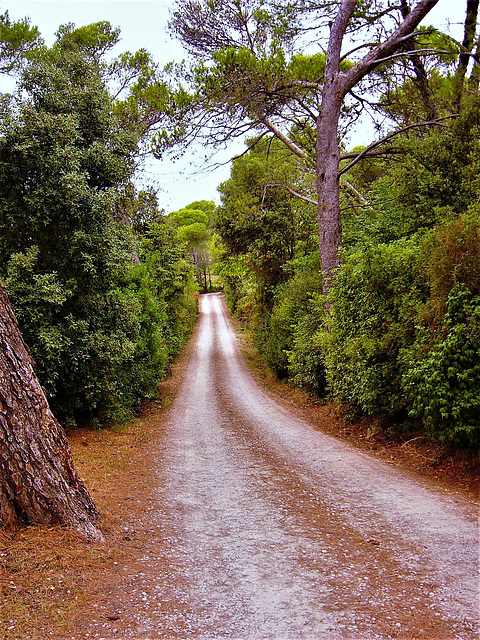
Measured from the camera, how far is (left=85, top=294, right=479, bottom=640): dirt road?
2.93m

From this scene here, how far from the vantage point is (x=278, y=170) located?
1825 cm

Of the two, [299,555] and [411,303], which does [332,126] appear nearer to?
[411,303]

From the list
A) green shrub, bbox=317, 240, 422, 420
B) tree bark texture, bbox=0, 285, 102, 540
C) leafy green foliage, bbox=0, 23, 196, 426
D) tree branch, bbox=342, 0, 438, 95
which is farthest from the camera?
tree branch, bbox=342, 0, 438, 95

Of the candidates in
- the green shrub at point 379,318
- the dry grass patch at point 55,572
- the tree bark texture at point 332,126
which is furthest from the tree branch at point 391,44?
the dry grass patch at point 55,572

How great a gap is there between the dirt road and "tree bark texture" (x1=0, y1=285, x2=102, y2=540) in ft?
2.61

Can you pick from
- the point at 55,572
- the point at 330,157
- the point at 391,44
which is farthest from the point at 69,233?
the point at 391,44

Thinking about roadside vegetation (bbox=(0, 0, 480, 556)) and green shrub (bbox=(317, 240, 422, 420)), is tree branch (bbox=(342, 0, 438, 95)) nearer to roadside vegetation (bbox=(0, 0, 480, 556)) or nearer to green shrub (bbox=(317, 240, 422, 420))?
roadside vegetation (bbox=(0, 0, 480, 556))

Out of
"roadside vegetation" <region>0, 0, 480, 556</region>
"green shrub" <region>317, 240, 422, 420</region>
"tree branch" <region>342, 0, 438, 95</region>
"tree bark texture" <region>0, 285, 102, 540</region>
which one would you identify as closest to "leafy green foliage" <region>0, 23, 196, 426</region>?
"roadside vegetation" <region>0, 0, 480, 556</region>

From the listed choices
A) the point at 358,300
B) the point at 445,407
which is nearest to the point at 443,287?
the point at 445,407

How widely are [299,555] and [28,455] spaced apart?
8.00ft

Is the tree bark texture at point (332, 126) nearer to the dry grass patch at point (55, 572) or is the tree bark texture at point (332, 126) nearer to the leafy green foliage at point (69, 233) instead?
the leafy green foliage at point (69, 233)

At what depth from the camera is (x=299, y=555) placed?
3.96 meters

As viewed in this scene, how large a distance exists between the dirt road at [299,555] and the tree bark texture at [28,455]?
0.80 meters

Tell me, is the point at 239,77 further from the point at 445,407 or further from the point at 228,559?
the point at 228,559
